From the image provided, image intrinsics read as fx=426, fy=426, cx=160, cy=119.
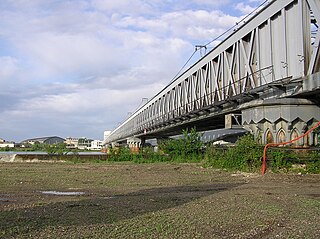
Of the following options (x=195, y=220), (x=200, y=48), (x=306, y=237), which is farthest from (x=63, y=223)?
(x=200, y=48)

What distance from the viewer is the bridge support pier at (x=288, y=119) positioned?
22000 mm

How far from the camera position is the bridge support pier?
22000 millimetres

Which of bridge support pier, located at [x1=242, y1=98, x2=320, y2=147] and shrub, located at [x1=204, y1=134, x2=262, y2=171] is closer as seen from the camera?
shrub, located at [x1=204, y1=134, x2=262, y2=171]

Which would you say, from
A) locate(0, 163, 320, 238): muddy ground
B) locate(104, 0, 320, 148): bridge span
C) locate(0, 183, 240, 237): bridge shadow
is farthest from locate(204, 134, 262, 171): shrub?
locate(0, 183, 240, 237): bridge shadow

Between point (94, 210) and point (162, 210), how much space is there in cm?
164

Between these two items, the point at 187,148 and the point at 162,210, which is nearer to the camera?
the point at 162,210

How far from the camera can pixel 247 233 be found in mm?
7777

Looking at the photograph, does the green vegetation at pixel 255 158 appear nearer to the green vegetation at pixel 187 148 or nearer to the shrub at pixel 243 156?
the shrub at pixel 243 156

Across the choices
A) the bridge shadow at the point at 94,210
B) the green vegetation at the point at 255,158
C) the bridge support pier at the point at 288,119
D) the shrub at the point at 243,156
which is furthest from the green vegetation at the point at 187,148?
the bridge shadow at the point at 94,210

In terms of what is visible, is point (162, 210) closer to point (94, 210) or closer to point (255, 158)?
point (94, 210)

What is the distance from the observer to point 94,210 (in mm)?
10258

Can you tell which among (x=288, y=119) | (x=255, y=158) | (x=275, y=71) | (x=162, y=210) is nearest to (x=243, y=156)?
(x=255, y=158)

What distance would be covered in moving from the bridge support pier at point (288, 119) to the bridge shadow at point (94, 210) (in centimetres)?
920

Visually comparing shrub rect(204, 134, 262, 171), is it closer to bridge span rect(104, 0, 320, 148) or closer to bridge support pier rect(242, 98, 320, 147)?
bridge support pier rect(242, 98, 320, 147)
